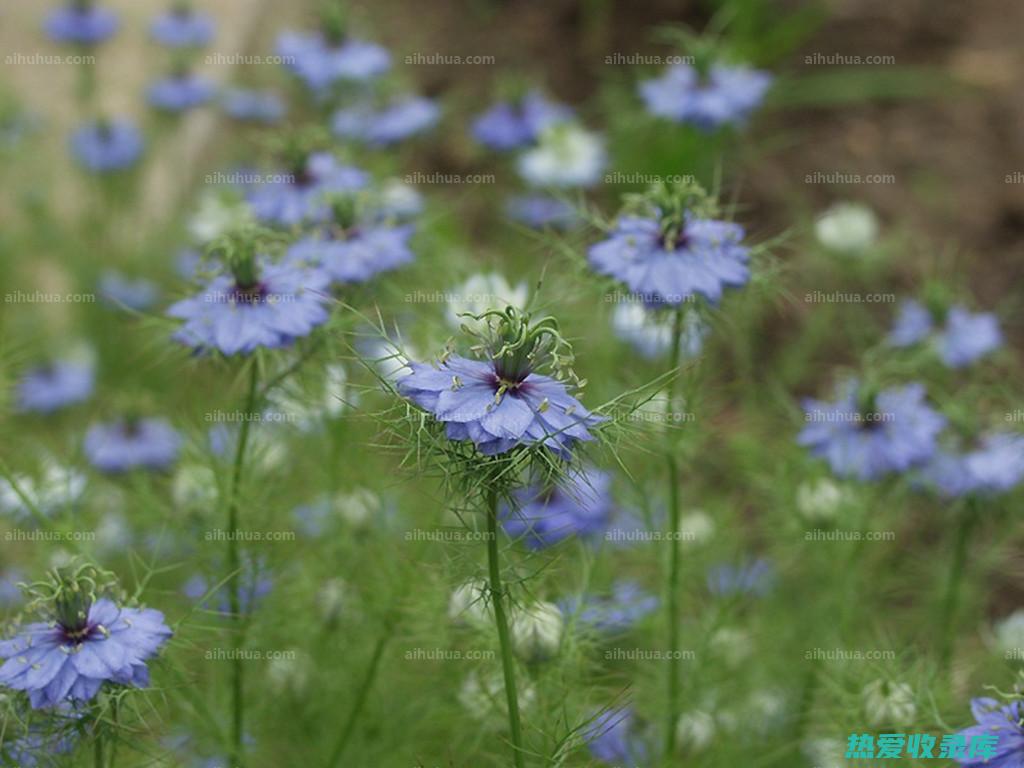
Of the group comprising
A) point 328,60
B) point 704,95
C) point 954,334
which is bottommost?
point 954,334

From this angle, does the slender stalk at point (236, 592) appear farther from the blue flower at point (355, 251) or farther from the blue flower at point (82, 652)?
the blue flower at point (82, 652)

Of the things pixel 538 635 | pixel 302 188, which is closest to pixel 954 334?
pixel 538 635

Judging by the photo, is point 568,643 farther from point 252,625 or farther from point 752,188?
point 752,188

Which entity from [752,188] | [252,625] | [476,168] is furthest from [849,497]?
[476,168]

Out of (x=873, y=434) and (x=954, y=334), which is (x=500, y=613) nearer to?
(x=873, y=434)

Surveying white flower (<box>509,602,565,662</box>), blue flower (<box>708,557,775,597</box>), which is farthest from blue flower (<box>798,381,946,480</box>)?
white flower (<box>509,602,565,662</box>)

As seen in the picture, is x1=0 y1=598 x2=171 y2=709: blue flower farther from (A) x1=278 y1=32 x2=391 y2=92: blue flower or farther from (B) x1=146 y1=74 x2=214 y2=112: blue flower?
(B) x1=146 y1=74 x2=214 y2=112: blue flower

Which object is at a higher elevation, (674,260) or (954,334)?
(954,334)
